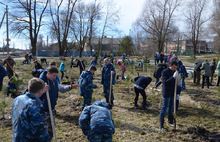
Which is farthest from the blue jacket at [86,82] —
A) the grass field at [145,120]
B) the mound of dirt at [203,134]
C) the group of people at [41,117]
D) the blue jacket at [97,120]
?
the blue jacket at [97,120]

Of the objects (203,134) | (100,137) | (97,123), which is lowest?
(203,134)

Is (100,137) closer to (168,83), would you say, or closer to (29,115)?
(29,115)

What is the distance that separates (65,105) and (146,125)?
158 inches

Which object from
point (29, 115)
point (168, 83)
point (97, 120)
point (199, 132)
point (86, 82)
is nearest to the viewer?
point (29, 115)

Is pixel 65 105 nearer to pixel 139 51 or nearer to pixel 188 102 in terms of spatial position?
pixel 188 102

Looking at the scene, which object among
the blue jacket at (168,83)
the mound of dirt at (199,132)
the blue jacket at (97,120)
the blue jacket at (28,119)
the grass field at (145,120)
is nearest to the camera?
the blue jacket at (28,119)

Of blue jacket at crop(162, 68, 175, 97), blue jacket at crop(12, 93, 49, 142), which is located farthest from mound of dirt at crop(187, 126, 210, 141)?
blue jacket at crop(12, 93, 49, 142)

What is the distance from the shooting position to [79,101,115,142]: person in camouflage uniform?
6.07 m

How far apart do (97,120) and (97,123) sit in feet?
0.15

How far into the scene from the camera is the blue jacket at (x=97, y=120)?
6.07 m

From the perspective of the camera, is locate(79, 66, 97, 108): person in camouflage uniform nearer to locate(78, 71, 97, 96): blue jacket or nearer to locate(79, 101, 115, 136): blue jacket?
locate(78, 71, 97, 96): blue jacket

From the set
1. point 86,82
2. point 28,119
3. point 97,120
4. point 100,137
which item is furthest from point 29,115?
point 86,82

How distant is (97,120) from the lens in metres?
6.05

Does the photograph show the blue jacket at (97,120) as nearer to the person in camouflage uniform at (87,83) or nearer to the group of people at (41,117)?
the group of people at (41,117)
